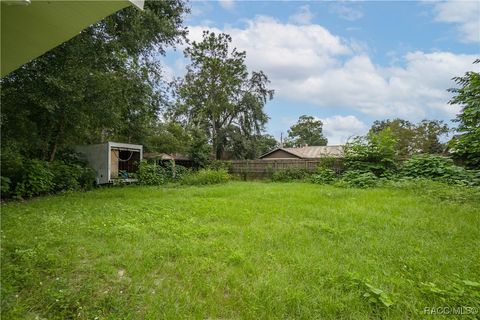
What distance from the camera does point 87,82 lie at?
6602 mm

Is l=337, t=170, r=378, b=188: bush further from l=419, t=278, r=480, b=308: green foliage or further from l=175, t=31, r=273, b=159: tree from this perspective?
l=175, t=31, r=273, b=159: tree

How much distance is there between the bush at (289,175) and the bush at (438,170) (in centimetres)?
337

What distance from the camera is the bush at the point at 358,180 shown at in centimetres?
807

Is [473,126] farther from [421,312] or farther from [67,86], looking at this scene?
[67,86]

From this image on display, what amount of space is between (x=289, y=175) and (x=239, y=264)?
8599mm

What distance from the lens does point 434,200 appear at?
5422 mm

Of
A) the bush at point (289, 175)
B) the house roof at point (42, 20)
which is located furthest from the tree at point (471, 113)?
the house roof at point (42, 20)

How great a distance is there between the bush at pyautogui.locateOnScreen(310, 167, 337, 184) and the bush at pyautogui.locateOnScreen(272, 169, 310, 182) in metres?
0.67

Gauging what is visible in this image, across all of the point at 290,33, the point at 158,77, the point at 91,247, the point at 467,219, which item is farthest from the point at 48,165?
the point at 467,219

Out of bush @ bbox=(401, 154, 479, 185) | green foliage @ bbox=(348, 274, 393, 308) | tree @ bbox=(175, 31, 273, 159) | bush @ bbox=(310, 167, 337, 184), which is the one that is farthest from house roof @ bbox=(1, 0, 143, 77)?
tree @ bbox=(175, 31, 273, 159)

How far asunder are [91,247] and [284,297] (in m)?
2.13

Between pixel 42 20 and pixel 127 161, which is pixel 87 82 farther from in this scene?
pixel 42 20

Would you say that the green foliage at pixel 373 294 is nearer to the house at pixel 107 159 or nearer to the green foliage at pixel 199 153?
the house at pixel 107 159

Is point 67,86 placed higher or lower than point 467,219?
higher
